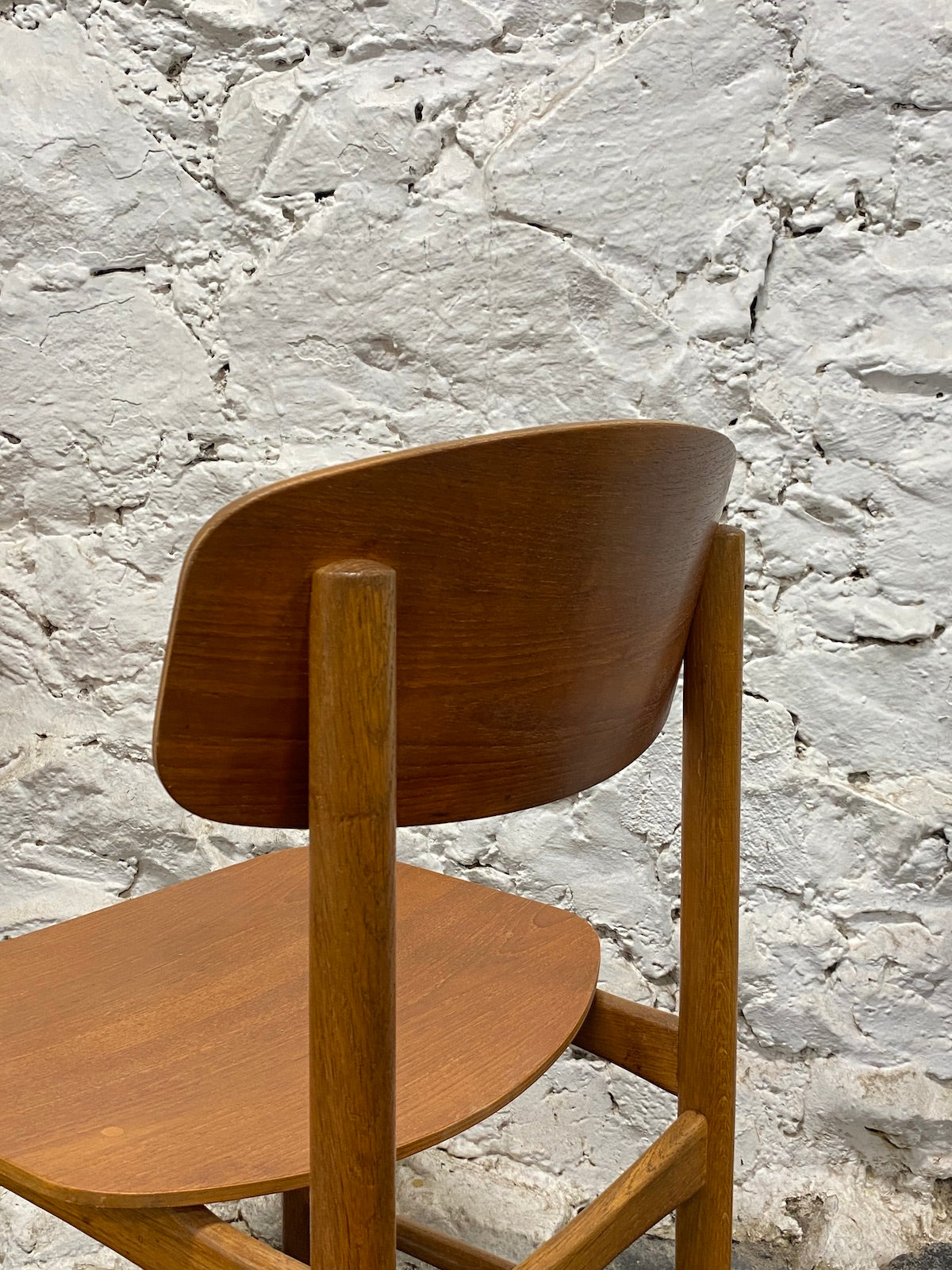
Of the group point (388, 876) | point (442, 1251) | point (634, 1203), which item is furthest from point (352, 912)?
point (442, 1251)

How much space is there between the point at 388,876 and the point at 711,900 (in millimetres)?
366

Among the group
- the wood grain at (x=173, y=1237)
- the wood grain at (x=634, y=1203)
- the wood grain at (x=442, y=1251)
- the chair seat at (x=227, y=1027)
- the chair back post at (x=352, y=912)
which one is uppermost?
the chair back post at (x=352, y=912)

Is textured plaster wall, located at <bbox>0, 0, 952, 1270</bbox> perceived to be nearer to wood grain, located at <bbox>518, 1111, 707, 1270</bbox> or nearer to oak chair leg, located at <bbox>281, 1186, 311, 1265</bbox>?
oak chair leg, located at <bbox>281, 1186, 311, 1265</bbox>

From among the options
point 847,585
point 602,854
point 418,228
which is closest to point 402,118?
point 418,228

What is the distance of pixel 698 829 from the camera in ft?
2.55

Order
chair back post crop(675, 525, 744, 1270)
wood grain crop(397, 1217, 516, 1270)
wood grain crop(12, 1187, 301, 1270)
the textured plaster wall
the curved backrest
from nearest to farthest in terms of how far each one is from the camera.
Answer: the curved backrest < wood grain crop(12, 1187, 301, 1270) < chair back post crop(675, 525, 744, 1270) < wood grain crop(397, 1217, 516, 1270) < the textured plaster wall

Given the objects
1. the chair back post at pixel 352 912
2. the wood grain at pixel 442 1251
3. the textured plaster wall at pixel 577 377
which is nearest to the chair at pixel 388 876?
the chair back post at pixel 352 912

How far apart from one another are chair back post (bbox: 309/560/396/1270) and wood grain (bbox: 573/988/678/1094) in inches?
14.1

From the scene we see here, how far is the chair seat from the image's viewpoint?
→ 0.58m

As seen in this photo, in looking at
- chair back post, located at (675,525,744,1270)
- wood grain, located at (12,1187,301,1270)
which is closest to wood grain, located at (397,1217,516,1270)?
chair back post, located at (675,525,744,1270)

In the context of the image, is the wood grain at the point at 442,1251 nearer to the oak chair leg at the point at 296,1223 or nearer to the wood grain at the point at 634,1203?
the oak chair leg at the point at 296,1223

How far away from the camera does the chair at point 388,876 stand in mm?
456

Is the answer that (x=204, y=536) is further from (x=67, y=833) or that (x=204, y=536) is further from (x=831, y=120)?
(x=67, y=833)

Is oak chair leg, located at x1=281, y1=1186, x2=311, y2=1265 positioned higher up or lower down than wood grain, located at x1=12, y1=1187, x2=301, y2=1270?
lower down
